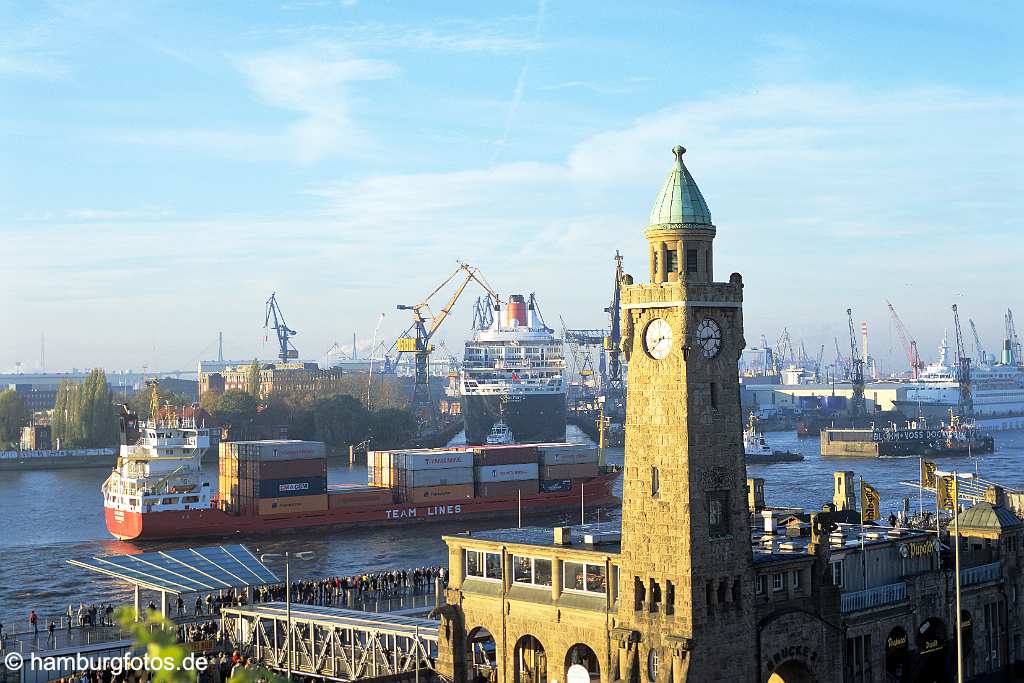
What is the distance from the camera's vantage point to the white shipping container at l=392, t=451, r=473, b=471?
9181 centimetres

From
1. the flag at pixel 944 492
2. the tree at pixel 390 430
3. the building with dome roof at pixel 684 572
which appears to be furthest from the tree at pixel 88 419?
the building with dome roof at pixel 684 572

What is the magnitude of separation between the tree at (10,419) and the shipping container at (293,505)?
8221 cm

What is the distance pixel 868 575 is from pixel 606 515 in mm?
60212

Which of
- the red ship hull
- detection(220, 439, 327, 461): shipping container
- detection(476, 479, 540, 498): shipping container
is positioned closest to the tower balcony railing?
the red ship hull

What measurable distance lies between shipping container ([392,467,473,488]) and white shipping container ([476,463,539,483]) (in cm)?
124

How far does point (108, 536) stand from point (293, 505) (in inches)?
464

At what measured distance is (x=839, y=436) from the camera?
161 metres

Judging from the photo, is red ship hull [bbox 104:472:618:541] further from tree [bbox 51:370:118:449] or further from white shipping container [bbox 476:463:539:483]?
tree [bbox 51:370:118:449]


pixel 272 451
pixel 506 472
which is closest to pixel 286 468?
pixel 272 451

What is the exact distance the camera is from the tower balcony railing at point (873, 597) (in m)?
32.9

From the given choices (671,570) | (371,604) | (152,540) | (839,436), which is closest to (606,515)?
(152,540)

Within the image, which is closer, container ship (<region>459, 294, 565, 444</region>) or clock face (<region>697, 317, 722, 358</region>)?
clock face (<region>697, 317, 722, 358</region>)

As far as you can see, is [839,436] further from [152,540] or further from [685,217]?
[685,217]
